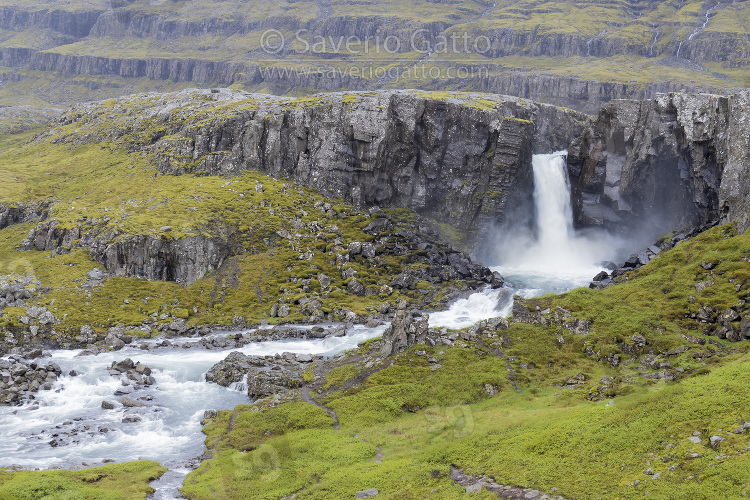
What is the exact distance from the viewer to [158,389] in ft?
222

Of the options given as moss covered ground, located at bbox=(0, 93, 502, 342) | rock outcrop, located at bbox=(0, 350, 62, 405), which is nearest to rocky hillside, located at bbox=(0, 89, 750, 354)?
moss covered ground, located at bbox=(0, 93, 502, 342)

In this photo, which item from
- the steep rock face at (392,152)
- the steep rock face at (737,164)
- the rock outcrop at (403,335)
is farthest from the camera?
the steep rock face at (392,152)

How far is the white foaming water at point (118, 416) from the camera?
51062mm

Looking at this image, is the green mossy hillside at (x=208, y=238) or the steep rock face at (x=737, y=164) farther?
the green mossy hillside at (x=208, y=238)

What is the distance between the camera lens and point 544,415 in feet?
154

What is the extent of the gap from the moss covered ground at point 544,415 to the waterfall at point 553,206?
49.7 meters

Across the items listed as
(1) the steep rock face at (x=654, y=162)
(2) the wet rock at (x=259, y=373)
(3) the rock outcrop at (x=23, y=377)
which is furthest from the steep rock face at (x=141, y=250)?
(1) the steep rock face at (x=654, y=162)

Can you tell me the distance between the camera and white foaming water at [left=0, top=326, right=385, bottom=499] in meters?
51.1

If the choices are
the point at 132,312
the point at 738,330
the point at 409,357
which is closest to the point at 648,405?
the point at 738,330

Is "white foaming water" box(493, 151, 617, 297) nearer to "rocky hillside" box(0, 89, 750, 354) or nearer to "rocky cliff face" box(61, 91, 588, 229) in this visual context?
"rocky hillside" box(0, 89, 750, 354)

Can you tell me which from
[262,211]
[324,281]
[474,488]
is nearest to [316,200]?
[262,211]

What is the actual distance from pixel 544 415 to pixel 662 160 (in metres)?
83.7

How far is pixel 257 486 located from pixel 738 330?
48.4 metres

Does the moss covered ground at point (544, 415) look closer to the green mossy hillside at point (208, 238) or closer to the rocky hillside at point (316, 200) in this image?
the rocky hillside at point (316, 200)
